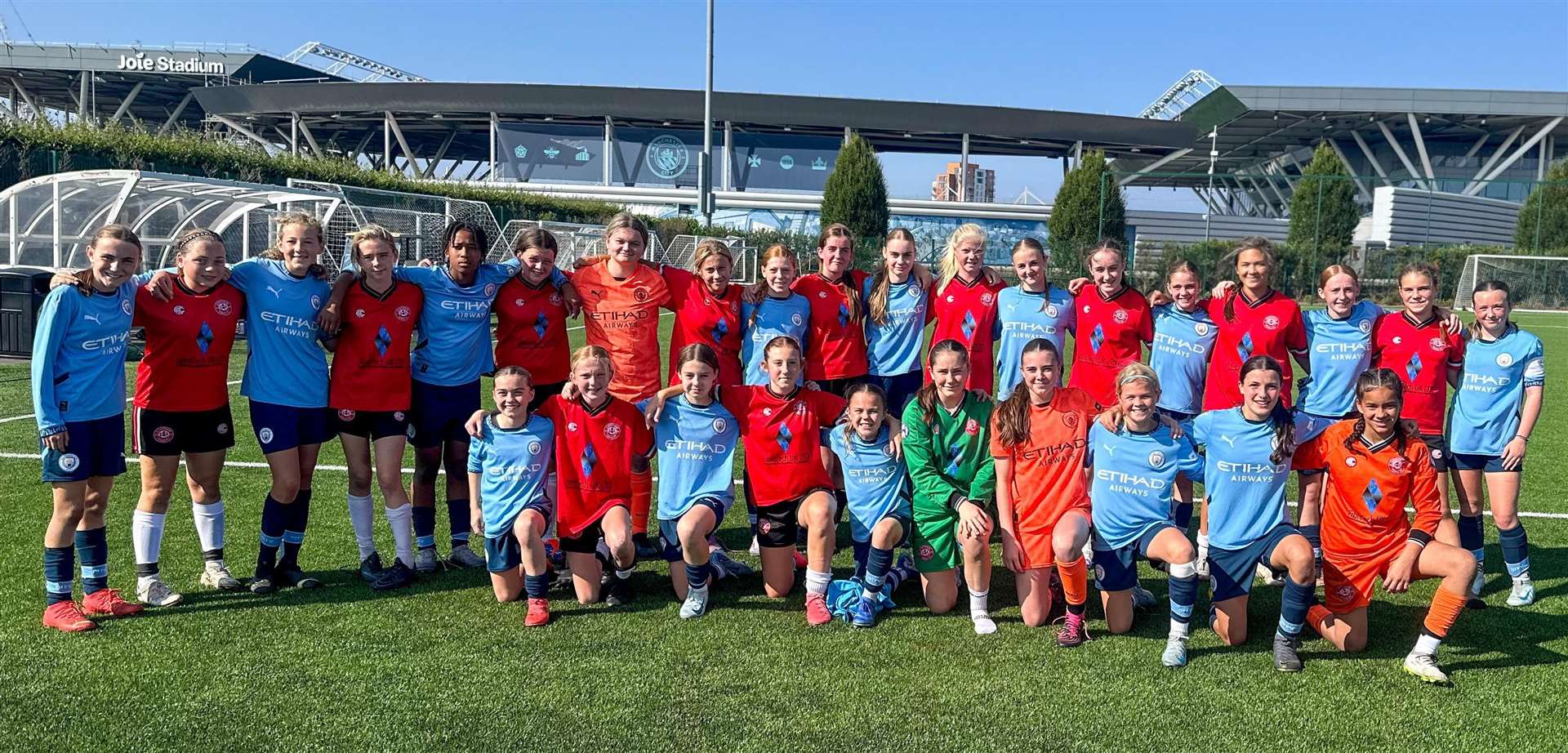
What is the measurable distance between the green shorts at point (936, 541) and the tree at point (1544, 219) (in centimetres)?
3288

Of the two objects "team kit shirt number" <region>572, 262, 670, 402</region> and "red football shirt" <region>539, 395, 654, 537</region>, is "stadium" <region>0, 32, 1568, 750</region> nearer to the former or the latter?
"team kit shirt number" <region>572, 262, 670, 402</region>

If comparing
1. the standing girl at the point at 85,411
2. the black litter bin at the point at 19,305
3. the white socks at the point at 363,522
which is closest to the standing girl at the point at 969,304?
the white socks at the point at 363,522

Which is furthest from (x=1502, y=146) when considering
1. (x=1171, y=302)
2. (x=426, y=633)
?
(x=426, y=633)

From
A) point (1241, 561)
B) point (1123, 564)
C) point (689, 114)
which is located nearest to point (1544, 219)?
point (689, 114)

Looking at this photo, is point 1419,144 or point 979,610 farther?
point 1419,144

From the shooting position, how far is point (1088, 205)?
3275 centimetres

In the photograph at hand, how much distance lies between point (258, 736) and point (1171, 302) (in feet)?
14.2

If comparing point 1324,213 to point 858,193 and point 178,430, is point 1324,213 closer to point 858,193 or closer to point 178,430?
point 858,193

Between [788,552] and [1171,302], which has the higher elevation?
[1171,302]

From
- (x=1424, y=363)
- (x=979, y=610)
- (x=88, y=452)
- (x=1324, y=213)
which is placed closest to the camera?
(x=88, y=452)

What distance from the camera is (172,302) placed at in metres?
4.14

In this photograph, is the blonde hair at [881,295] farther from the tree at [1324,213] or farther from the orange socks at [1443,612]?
the tree at [1324,213]

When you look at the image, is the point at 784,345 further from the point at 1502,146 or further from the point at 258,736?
the point at 1502,146

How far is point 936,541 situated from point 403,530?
2.34m
